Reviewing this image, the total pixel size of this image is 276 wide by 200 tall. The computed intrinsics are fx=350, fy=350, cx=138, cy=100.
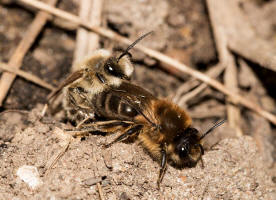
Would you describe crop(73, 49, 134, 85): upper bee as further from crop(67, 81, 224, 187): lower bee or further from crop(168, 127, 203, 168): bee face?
crop(168, 127, 203, 168): bee face

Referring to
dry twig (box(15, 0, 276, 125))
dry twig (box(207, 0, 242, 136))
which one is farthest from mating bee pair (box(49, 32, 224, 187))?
dry twig (box(207, 0, 242, 136))

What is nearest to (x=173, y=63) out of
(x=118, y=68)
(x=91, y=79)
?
(x=118, y=68)

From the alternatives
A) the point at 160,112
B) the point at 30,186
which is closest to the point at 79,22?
the point at 160,112

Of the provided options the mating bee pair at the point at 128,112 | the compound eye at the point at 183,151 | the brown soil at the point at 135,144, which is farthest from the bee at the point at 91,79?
the compound eye at the point at 183,151

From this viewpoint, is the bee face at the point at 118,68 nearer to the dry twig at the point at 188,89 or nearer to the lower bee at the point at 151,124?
the lower bee at the point at 151,124

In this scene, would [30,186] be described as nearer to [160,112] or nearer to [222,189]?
[160,112]

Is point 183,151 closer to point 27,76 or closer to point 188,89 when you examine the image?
point 188,89
